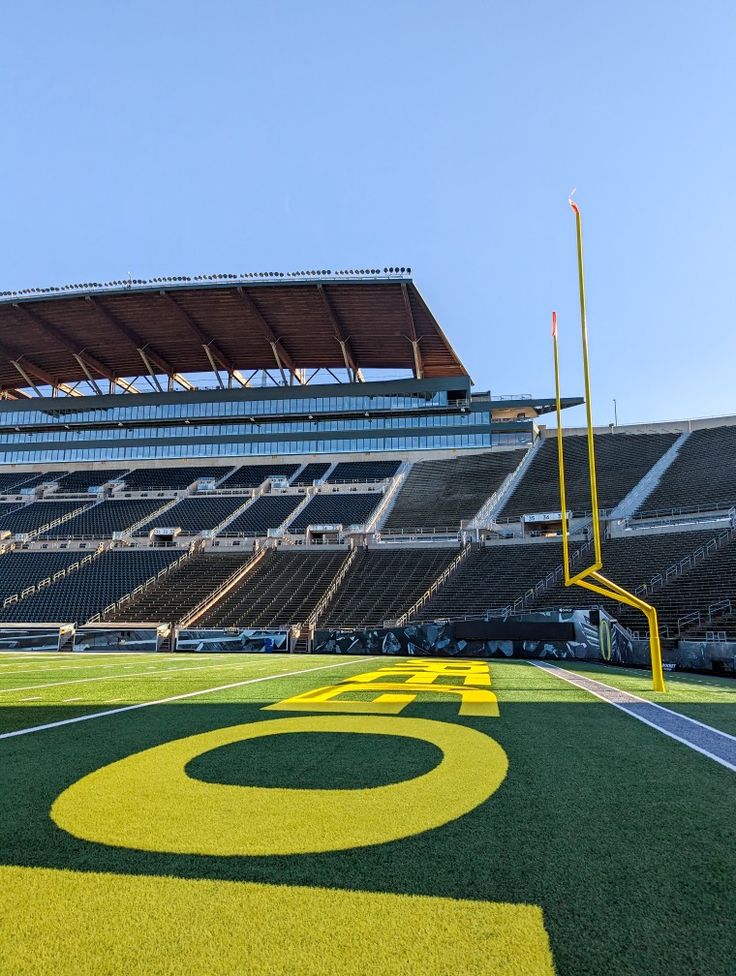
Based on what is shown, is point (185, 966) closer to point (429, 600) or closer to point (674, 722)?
point (674, 722)

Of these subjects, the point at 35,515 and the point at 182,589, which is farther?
the point at 35,515

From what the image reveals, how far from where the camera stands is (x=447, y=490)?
37281 millimetres

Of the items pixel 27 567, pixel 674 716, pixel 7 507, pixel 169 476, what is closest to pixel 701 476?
pixel 674 716

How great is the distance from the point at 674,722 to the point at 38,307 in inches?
1574

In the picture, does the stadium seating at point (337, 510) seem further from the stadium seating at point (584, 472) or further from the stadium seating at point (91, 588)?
the stadium seating at point (584, 472)

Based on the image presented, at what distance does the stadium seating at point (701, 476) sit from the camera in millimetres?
27391

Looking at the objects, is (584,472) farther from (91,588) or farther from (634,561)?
(91,588)

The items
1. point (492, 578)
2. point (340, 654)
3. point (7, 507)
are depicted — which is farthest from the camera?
point (7, 507)

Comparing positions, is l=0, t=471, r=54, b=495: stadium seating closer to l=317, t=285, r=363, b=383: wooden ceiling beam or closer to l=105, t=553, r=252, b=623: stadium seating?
l=105, t=553, r=252, b=623: stadium seating

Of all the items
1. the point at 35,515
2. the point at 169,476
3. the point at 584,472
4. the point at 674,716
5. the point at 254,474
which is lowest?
the point at 674,716

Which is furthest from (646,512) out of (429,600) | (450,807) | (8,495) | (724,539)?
(8,495)

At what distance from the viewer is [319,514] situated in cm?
3591

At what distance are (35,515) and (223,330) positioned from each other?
17.6m

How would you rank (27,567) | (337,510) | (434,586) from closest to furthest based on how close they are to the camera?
(434,586) → (27,567) → (337,510)
